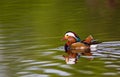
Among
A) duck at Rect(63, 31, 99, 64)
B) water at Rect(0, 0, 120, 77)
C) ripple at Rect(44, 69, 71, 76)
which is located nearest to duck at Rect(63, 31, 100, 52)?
duck at Rect(63, 31, 99, 64)

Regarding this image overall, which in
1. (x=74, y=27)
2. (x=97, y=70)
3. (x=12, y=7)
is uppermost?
(x=12, y=7)

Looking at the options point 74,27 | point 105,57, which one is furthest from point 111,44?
point 74,27

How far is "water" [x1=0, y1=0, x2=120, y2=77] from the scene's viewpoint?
1192 cm

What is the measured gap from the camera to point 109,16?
23281mm

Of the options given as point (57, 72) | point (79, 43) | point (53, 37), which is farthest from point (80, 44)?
point (53, 37)

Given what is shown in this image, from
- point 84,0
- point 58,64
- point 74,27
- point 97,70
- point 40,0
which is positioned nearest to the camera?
point 97,70

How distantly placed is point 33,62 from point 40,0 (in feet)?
70.4

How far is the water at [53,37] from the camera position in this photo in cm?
1192

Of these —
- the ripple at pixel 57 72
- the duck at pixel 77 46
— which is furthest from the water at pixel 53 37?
the duck at pixel 77 46

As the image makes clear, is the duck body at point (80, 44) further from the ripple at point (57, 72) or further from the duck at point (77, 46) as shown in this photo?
the ripple at point (57, 72)

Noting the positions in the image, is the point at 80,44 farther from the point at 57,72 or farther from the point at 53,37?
the point at 53,37

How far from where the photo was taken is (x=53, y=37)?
57.6 feet

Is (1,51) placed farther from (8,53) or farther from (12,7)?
(12,7)

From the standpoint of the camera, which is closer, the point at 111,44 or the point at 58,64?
the point at 58,64
